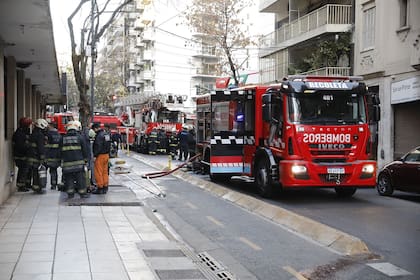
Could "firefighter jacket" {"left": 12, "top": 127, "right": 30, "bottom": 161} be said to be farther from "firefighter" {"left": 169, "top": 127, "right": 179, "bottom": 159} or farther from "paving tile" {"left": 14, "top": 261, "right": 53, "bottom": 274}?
"firefighter" {"left": 169, "top": 127, "right": 179, "bottom": 159}

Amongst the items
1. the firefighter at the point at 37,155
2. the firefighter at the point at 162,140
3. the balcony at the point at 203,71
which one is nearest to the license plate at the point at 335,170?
the firefighter at the point at 37,155

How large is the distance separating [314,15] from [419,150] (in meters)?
14.7

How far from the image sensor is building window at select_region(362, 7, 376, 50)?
22656mm

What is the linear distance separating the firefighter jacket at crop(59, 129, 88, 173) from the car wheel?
7.74m

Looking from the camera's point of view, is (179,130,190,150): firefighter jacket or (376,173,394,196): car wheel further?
(179,130,190,150): firefighter jacket

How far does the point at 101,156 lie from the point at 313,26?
1708 cm

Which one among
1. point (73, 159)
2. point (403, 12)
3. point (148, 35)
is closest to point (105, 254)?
point (73, 159)

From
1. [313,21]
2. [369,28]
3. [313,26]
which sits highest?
[313,21]

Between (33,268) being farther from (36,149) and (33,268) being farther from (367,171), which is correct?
(367,171)

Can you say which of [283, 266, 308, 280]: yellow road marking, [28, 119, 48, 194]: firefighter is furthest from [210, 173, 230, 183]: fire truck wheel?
[283, 266, 308, 280]: yellow road marking

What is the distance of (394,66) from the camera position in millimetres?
20734

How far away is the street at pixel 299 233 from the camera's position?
22.6 feet

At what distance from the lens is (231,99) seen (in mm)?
15188

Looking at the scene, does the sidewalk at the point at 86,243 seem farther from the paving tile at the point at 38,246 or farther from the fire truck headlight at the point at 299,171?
the fire truck headlight at the point at 299,171
